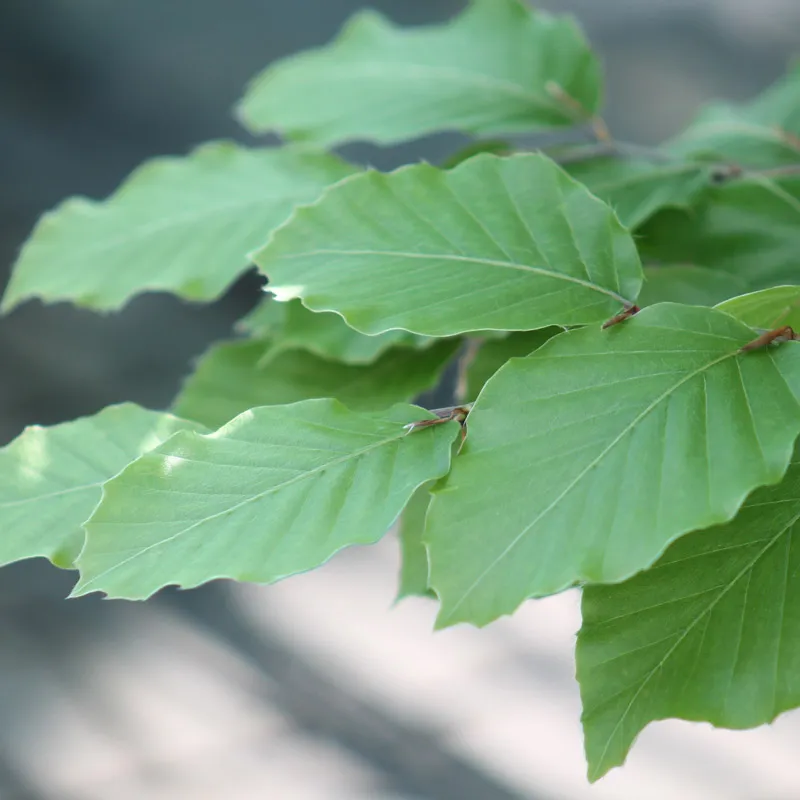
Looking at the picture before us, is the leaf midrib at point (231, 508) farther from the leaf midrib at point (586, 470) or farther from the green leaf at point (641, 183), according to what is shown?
the green leaf at point (641, 183)

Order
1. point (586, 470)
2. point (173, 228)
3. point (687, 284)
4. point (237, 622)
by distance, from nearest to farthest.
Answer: point (586, 470)
point (687, 284)
point (173, 228)
point (237, 622)

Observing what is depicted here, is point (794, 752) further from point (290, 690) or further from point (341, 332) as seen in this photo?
point (341, 332)

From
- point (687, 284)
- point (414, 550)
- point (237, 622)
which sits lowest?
point (237, 622)

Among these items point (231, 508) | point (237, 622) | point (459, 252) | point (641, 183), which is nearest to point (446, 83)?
point (641, 183)

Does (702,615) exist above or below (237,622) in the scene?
above

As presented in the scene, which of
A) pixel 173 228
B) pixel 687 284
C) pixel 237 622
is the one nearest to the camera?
pixel 687 284

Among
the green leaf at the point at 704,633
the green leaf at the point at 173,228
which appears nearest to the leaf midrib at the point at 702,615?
the green leaf at the point at 704,633

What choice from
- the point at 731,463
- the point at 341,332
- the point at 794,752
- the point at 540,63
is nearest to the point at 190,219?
the point at 341,332

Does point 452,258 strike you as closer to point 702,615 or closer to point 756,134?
point 702,615
